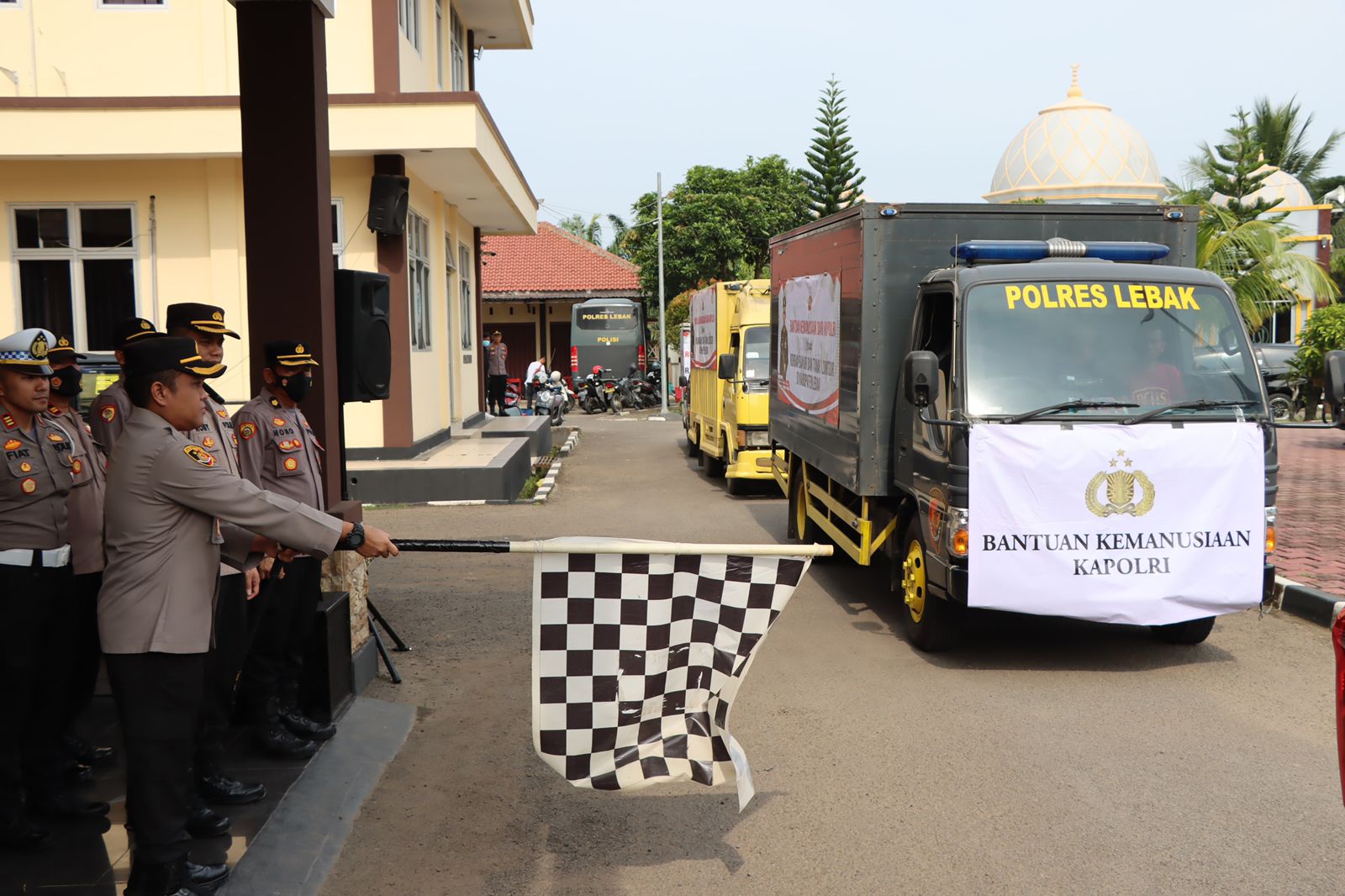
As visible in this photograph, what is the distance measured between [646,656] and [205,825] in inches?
71.3

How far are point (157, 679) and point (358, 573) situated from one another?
2.89m

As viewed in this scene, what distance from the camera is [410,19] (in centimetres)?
1675

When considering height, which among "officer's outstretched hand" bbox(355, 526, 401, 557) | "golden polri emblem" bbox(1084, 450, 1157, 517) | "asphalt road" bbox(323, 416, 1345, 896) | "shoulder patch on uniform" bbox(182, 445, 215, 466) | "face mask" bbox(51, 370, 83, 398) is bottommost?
"asphalt road" bbox(323, 416, 1345, 896)

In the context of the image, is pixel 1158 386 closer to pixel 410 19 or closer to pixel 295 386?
pixel 295 386

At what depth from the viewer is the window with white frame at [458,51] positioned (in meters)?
21.1

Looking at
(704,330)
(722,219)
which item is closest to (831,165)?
(722,219)

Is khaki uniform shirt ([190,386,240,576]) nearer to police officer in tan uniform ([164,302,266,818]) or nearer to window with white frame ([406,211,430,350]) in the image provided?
police officer in tan uniform ([164,302,266,818])

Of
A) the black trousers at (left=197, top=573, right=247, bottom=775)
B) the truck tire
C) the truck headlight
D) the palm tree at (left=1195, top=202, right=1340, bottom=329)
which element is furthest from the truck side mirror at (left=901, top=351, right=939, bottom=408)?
the palm tree at (left=1195, top=202, right=1340, bottom=329)

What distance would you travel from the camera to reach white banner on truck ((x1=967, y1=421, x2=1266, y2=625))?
667 cm

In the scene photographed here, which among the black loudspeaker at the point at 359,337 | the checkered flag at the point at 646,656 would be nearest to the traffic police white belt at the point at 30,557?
the checkered flag at the point at 646,656

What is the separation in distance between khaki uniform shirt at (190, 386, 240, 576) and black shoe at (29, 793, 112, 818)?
40.9 inches

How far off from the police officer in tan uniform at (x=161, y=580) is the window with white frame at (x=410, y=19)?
13.1 meters

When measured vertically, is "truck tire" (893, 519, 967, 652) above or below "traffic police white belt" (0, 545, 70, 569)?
below

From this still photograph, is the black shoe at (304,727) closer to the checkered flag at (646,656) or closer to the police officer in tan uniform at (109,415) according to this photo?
the police officer in tan uniform at (109,415)
